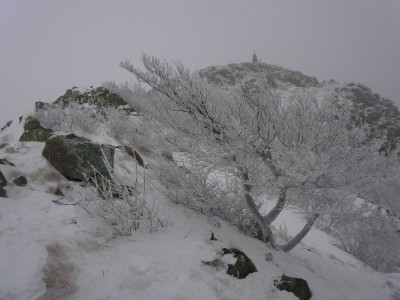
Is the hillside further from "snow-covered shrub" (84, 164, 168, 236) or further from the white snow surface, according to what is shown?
"snow-covered shrub" (84, 164, 168, 236)

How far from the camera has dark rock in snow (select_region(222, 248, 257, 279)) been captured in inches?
120

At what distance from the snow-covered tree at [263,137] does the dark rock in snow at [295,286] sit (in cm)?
89

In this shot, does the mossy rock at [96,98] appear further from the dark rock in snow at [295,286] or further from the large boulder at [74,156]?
the dark rock in snow at [295,286]

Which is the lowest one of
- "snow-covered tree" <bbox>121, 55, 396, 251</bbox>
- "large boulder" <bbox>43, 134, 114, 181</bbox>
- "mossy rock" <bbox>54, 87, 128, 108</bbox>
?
"large boulder" <bbox>43, 134, 114, 181</bbox>

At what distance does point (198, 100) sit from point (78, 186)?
222 centimetres

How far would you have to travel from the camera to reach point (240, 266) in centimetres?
312

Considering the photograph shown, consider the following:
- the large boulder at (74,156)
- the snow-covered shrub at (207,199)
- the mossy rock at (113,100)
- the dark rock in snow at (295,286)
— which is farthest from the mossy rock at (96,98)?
the dark rock in snow at (295,286)

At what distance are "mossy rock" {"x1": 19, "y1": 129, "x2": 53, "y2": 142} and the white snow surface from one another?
1.31 metres

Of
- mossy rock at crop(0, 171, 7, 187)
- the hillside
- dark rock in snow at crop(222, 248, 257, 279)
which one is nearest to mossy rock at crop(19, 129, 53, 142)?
mossy rock at crop(0, 171, 7, 187)

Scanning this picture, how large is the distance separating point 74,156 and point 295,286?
3575 mm

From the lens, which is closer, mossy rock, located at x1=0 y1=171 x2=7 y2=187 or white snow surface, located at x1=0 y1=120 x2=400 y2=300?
white snow surface, located at x1=0 y1=120 x2=400 y2=300

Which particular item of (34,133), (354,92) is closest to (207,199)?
(34,133)

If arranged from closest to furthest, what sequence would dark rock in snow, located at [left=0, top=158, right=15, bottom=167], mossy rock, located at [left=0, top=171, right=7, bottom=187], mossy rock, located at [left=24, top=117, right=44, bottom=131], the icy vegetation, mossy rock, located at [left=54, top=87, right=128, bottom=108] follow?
the icy vegetation, mossy rock, located at [left=0, top=171, right=7, bottom=187], dark rock in snow, located at [left=0, top=158, right=15, bottom=167], mossy rock, located at [left=24, top=117, right=44, bottom=131], mossy rock, located at [left=54, top=87, right=128, bottom=108]

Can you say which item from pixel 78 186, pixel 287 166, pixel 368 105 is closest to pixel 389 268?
pixel 287 166
